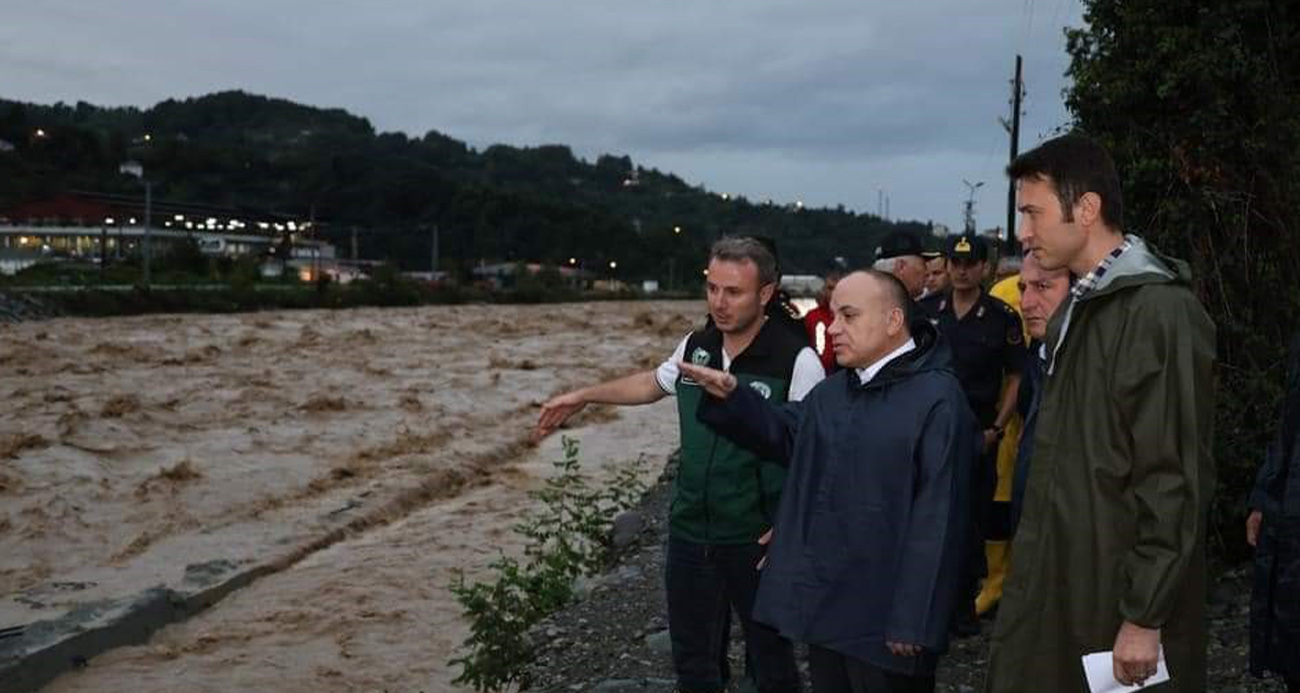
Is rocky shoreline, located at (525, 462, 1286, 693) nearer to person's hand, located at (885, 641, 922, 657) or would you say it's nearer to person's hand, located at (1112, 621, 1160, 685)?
person's hand, located at (885, 641, 922, 657)

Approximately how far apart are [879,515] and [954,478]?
0.74 feet

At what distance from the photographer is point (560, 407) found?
4.42 metres

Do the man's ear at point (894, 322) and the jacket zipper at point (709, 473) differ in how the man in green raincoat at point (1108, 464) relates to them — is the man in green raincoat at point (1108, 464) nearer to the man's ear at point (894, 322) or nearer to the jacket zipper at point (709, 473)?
the man's ear at point (894, 322)

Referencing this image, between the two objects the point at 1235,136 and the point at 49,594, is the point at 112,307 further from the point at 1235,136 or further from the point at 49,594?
the point at 1235,136

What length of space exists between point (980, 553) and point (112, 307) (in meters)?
43.9

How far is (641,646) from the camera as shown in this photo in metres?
6.12

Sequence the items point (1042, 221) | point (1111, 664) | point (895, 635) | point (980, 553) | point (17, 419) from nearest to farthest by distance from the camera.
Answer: point (1111, 664) → point (1042, 221) → point (895, 635) → point (980, 553) → point (17, 419)

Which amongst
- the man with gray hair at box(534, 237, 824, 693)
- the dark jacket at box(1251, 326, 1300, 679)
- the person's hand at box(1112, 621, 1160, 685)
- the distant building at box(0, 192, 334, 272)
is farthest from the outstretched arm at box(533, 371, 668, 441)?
the distant building at box(0, 192, 334, 272)

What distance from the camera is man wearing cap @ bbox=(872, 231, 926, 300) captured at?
20.2ft


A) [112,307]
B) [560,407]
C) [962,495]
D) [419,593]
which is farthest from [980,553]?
[112,307]

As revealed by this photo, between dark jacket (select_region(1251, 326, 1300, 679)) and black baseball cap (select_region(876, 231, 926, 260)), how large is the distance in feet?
8.61

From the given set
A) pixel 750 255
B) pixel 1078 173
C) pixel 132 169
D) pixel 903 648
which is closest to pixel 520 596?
pixel 750 255

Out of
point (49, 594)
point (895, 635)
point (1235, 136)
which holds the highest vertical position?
point (1235, 136)

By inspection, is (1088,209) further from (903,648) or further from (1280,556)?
(1280,556)
